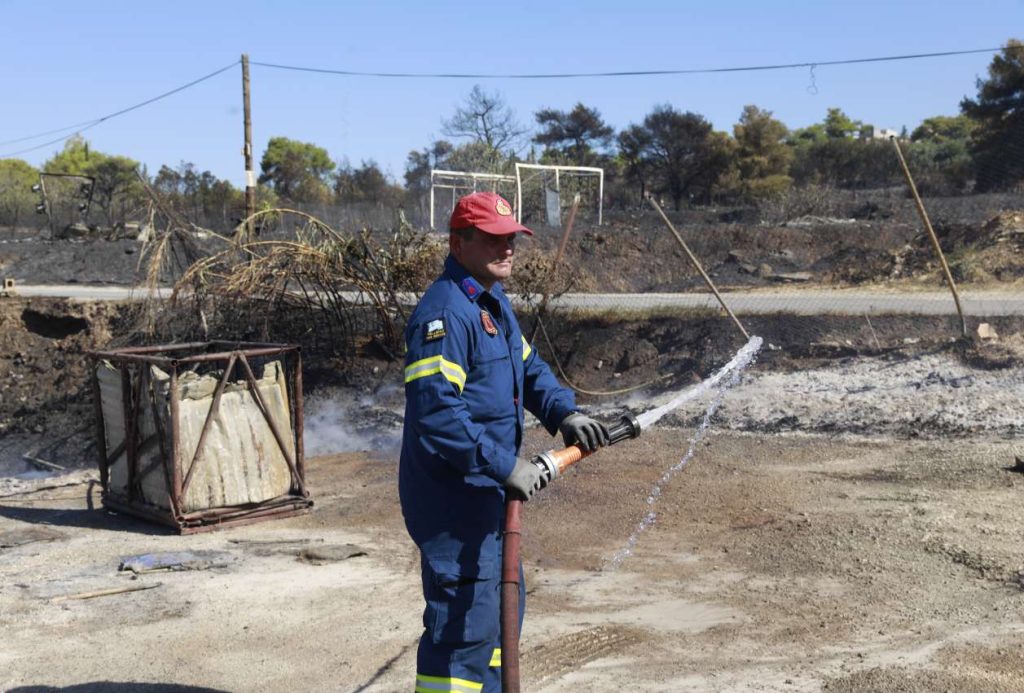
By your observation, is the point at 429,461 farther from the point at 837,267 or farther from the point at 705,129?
the point at 705,129

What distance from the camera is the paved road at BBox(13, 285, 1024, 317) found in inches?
553

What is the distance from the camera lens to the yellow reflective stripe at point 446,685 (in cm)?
355

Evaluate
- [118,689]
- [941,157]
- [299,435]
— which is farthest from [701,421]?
[941,157]

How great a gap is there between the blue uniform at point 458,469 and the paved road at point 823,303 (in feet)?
36.5

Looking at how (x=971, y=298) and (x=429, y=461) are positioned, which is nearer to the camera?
(x=429, y=461)

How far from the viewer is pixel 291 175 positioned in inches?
2363

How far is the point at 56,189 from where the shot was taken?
47594 mm

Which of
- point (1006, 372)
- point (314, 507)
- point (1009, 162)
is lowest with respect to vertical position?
point (314, 507)

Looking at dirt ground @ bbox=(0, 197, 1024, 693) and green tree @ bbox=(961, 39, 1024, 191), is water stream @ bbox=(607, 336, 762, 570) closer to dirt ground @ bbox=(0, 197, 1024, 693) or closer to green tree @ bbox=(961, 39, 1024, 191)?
dirt ground @ bbox=(0, 197, 1024, 693)

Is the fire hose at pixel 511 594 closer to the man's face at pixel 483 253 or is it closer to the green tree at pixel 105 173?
the man's face at pixel 483 253

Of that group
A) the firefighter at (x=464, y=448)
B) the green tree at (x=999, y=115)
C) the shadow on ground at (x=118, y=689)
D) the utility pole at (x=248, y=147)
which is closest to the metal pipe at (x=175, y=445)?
the shadow on ground at (x=118, y=689)

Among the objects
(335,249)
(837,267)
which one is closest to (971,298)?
(837,267)

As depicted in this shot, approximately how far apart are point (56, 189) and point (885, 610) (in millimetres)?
48218

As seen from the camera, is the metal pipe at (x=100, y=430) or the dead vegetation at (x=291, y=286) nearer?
the metal pipe at (x=100, y=430)
